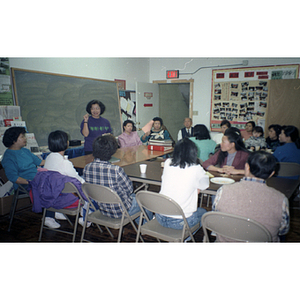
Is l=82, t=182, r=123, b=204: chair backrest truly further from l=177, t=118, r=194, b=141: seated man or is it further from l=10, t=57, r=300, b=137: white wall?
l=177, t=118, r=194, b=141: seated man

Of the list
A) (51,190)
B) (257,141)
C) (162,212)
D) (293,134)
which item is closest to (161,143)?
(257,141)

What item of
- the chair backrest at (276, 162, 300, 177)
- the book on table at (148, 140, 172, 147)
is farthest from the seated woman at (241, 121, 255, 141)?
the chair backrest at (276, 162, 300, 177)

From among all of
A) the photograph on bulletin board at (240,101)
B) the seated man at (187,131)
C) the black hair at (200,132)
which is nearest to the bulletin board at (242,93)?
the photograph on bulletin board at (240,101)

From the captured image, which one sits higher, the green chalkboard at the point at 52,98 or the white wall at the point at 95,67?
the white wall at the point at 95,67

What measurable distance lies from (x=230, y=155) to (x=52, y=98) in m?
2.86

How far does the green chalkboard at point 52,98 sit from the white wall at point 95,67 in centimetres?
9

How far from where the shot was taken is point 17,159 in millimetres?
2520

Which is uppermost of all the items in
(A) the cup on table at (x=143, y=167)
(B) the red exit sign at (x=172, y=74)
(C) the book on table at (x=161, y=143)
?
(B) the red exit sign at (x=172, y=74)

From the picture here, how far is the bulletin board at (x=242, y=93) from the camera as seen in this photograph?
16.0 ft

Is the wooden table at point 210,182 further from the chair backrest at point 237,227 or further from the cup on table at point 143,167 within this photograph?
the chair backrest at point 237,227

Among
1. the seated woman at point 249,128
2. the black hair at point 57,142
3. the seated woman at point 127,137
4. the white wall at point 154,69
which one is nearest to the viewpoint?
the black hair at point 57,142

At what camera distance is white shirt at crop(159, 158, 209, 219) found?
5.89 ft
